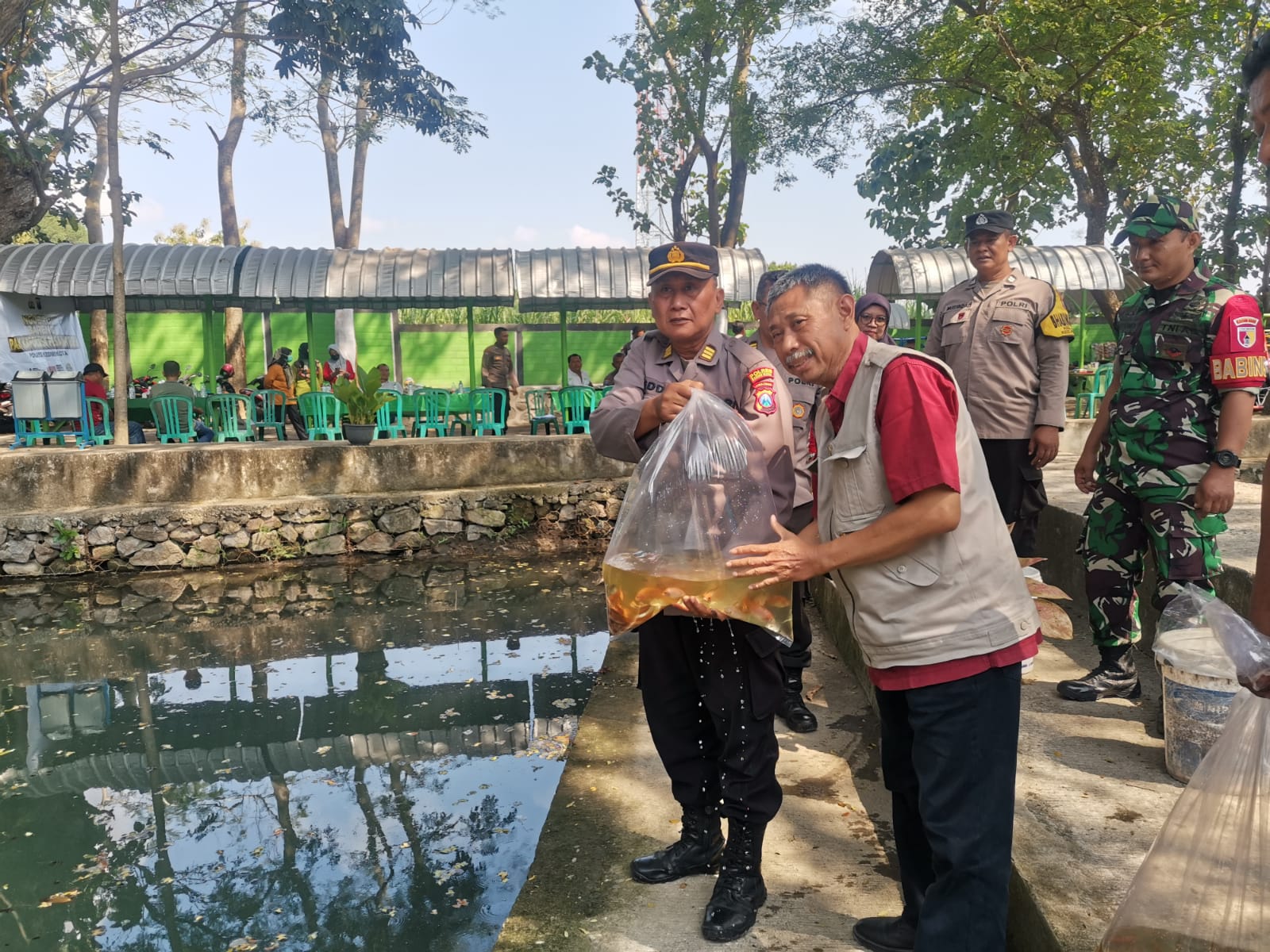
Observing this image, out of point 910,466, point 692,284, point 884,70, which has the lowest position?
point 910,466

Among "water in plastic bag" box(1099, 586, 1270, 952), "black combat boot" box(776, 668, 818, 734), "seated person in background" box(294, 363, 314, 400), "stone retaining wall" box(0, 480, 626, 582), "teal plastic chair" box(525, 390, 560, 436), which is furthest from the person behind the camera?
"seated person in background" box(294, 363, 314, 400)

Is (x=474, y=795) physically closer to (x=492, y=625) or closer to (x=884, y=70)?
(x=492, y=625)

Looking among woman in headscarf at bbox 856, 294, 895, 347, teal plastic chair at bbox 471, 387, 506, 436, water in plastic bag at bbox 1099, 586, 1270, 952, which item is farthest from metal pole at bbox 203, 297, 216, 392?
water in plastic bag at bbox 1099, 586, 1270, 952

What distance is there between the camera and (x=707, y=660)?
250 centimetres

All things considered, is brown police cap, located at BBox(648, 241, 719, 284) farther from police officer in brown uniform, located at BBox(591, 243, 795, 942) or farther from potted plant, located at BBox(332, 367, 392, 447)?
potted plant, located at BBox(332, 367, 392, 447)

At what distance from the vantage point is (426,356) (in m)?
A: 21.3

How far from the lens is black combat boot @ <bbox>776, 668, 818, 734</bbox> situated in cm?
383

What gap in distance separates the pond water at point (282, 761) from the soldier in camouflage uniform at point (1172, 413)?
225 centimetres

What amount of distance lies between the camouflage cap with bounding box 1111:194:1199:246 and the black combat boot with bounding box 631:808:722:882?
2176 mm

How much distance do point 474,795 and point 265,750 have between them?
3.99 feet

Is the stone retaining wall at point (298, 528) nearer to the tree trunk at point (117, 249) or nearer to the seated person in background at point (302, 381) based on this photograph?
the tree trunk at point (117, 249)

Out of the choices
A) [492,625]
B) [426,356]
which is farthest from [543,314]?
[492,625]

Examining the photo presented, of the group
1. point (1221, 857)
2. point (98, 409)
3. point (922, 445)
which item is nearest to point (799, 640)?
point (922, 445)

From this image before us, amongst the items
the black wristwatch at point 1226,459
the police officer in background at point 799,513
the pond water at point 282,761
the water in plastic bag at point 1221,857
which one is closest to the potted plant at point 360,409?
the pond water at point 282,761
